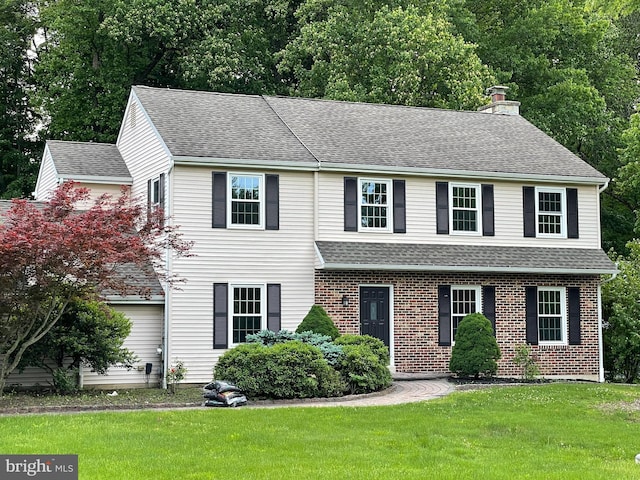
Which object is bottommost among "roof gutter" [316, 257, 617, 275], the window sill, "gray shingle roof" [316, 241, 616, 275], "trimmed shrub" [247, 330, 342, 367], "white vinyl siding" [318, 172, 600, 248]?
the window sill

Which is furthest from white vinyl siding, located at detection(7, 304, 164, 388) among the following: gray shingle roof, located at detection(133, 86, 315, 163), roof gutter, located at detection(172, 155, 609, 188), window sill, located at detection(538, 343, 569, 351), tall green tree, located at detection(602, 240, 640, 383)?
tall green tree, located at detection(602, 240, 640, 383)

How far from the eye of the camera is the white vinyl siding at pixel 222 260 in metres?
23.0

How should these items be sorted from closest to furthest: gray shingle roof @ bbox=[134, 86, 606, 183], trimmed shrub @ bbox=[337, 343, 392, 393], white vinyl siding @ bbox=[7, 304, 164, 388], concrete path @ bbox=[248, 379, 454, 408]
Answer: concrete path @ bbox=[248, 379, 454, 408] < trimmed shrub @ bbox=[337, 343, 392, 393] < white vinyl siding @ bbox=[7, 304, 164, 388] < gray shingle roof @ bbox=[134, 86, 606, 183]

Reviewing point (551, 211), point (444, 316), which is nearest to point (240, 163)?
point (444, 316)

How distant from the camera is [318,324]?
2300 centimetres

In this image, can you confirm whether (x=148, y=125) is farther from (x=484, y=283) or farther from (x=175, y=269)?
(x=484, y=283)

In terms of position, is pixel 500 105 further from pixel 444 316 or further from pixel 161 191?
pixel 161 191

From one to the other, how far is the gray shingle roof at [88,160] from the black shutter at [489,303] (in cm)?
1035

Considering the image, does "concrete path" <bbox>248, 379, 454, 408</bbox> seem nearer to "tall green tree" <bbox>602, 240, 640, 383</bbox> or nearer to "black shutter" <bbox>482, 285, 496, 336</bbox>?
"black shutter" <bbox>482, 285, 496, 336</bbox>

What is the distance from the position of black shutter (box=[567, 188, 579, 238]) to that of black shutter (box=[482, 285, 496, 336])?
3197mm

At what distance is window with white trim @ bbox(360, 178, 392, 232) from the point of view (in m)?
25.0

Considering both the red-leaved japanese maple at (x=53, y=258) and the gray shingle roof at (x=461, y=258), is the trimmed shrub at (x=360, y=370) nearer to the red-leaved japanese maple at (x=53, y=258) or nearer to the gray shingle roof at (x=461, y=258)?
the gray shingle roof at (x=461, y=258)

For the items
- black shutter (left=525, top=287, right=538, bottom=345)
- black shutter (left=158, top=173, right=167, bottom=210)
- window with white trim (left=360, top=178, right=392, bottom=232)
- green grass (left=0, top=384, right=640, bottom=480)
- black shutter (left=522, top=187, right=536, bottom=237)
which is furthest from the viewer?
black shutter (left=522, top=187, right=536, bottom=237)

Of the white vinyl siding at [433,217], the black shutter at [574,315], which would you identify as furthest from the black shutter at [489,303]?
the black shutter at [574,315]
